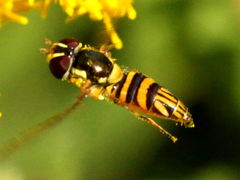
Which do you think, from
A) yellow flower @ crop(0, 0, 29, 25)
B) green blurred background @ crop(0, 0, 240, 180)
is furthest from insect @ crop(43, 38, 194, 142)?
green blurred background @ crop(0, 0, 240, 180)

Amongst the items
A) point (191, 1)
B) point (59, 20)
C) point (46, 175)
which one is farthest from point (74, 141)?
point (191, 1)

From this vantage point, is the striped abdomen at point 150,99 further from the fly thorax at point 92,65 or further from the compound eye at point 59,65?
the compound eye at point 59,65

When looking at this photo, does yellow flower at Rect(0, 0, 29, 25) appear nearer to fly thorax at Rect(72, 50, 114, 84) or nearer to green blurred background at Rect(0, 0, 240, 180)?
fly thorax at Rect(72, 50, 114, 84)

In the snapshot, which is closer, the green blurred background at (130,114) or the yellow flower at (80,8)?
the yellow flower at (80,8)

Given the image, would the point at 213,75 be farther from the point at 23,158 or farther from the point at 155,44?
the point at 23,158

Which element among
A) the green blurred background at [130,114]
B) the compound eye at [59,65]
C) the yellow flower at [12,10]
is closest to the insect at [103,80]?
the compound eye at [59,65]

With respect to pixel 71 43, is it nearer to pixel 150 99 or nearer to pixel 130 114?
pixel 150 99
